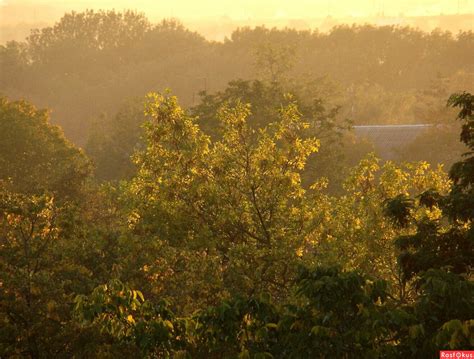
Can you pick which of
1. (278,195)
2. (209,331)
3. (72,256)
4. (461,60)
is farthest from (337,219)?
(461,60)

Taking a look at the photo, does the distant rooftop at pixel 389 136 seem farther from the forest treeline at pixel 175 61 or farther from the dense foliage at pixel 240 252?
the forest treeline at pixel 175 61

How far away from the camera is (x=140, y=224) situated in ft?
68.6

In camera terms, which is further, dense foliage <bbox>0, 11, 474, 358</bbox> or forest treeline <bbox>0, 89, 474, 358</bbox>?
forest treeline <bbox>0, 89, 474, 358</bbox>

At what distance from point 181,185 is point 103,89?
100.0 m

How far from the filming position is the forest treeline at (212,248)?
44.5 ft

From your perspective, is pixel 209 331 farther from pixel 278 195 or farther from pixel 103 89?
pixel 103 89

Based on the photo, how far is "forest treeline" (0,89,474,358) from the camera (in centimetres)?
1355

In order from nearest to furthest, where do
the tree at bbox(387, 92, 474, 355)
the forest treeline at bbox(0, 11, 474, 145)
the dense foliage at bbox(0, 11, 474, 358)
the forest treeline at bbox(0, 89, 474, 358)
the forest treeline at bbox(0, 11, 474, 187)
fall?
Answer: the tree at bbox(387, 92, 474, 355) < the dense foliage at bbox(0, 11, 474, 358) < the forest treeline at bbox(0, 89, 474, 358) < the forest treeline at bbox(0, 11, 474, 187) < the forest treeline at bbox(0, 11, 474, 145)

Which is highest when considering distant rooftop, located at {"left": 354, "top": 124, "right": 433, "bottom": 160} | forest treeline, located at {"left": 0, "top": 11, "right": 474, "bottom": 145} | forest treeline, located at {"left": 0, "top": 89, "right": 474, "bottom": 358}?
forest treeline, located at {"left": 0, "top": 11, "right": 474, "bottom": 145}

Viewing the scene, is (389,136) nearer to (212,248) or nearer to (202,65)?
(212,248)

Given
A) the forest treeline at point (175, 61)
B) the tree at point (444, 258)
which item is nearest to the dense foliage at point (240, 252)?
the tree at point (444, 258)

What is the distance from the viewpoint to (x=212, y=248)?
20.2 m

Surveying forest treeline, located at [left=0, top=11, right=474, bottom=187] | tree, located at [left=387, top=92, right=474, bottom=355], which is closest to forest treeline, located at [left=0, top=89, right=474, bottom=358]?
tree, located at [left=387, top=92, right=474, bottom=355]

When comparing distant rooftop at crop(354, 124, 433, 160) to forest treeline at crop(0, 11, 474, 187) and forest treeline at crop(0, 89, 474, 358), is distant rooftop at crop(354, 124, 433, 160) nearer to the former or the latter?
forest treeline at crop(0, 11, 474, 187)
